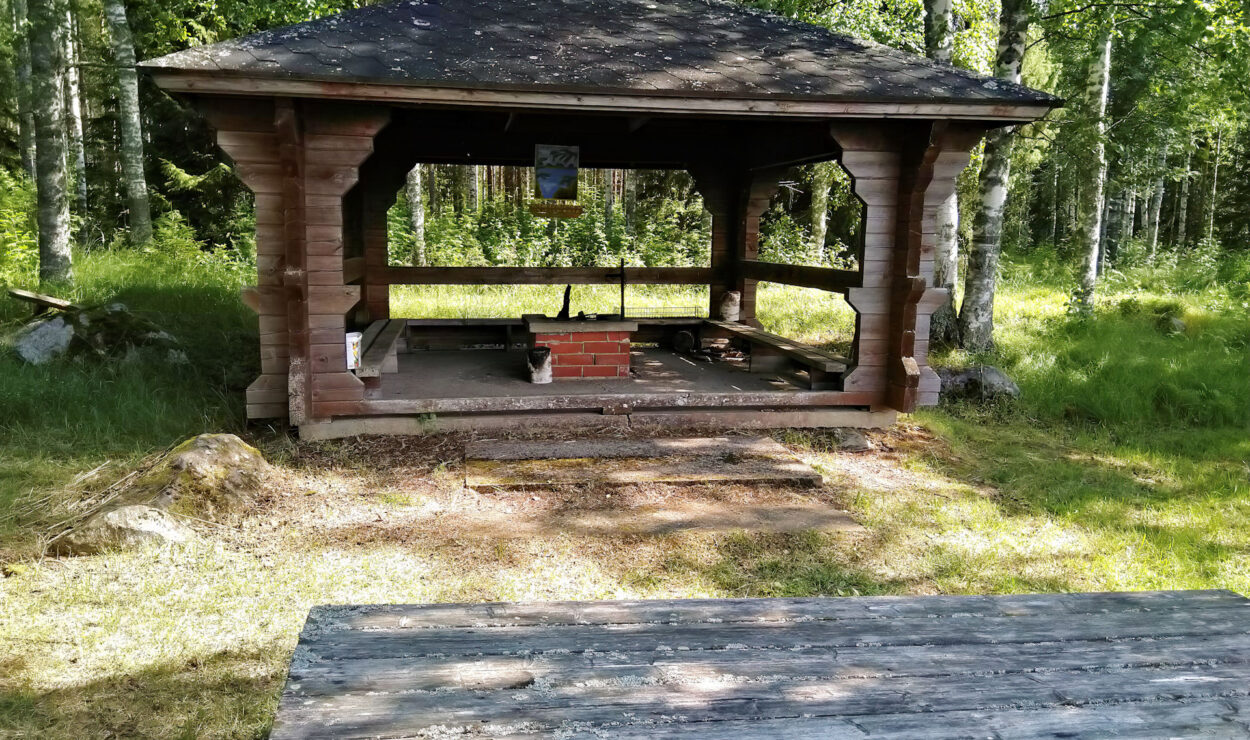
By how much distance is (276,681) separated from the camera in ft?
11.6

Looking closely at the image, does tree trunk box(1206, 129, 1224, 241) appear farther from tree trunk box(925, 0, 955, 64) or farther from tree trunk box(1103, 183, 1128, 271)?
tree trunk box(925, 0, 955, 64)

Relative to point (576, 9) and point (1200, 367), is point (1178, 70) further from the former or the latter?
point (576, 9)

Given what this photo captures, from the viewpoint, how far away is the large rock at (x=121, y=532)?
15.4ft

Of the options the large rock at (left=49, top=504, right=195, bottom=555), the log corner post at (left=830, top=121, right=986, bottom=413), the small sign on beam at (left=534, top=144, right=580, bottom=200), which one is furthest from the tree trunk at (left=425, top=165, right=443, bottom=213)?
the large rock at (left=49, top=504, right=195, bottom=555)

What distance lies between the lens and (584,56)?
6.96 meters

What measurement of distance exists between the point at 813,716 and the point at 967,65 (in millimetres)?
12901

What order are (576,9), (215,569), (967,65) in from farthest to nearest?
1. (967,65)
2. (576,9)
3. (215,569)

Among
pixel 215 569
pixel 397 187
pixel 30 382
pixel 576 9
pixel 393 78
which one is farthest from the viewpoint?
pixel 397 187

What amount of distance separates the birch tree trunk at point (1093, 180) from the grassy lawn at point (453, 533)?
2.88m

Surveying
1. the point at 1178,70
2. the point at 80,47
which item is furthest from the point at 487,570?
the point at 80,47

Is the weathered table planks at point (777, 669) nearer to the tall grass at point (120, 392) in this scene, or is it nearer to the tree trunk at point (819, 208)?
the tall grass at point (120, 392)

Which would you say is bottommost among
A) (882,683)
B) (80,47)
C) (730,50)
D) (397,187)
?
(882,683)

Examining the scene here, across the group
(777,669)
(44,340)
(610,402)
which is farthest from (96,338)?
(777,669)

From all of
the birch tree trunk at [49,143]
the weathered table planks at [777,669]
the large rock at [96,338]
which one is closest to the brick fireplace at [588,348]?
the large rock at [96,338]
